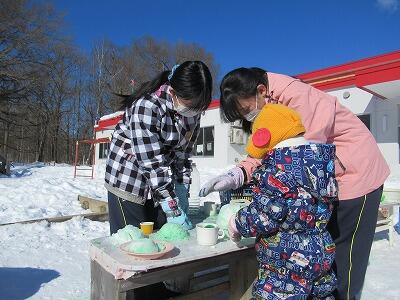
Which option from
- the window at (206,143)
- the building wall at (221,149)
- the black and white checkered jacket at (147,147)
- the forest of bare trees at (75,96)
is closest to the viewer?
the black and white checkered jacket at (147,147)

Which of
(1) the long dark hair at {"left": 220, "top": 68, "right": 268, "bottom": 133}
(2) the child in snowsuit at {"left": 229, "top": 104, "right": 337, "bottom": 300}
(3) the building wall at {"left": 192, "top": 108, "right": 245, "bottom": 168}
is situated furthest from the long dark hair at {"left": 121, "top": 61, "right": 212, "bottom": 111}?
(3) the building wall at {"left": 192, "top": 108, "right": 245, "bottom": 168}

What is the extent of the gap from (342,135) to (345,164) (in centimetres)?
15

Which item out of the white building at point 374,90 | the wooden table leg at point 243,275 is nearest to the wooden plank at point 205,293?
the wooden table leg at point 243,275

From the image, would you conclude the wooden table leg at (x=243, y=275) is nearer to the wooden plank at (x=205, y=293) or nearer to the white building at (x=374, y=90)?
the wooden plank at (x=205, y=293)

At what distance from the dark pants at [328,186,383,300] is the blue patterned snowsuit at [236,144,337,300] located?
0.57ft

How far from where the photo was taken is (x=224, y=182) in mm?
2406

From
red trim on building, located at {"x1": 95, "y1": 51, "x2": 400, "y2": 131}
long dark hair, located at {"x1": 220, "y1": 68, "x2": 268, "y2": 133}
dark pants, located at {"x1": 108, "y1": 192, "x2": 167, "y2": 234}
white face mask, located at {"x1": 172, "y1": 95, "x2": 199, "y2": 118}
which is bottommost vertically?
dark pants, located at {"x1": 108, "y1": 192, "x2": 167, "y2": 234}

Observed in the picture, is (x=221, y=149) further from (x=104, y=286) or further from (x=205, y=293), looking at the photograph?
(x=104, y=286)

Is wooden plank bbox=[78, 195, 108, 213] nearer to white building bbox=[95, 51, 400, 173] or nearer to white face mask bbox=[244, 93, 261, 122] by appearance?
white building bbox=[95, 51, 400, 173]

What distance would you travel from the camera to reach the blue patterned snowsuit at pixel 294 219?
61.9 inches

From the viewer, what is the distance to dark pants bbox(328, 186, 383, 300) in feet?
6.09

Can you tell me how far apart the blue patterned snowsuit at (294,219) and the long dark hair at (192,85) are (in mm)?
711

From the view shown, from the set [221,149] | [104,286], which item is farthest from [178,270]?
[221,149]

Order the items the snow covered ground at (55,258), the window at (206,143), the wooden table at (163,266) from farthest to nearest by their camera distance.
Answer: the window at (206,143) → the snow covered ground at (55,258) → the wooden table at (163,266)
